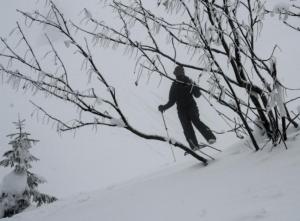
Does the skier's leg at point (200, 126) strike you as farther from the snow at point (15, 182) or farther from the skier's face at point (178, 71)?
the snow at point (15, 182)

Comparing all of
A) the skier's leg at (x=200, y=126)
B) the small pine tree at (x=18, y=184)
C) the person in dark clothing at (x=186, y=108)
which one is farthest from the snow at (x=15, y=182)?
the skier's leg at (x=200, y=126)

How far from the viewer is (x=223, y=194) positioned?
2.18 m

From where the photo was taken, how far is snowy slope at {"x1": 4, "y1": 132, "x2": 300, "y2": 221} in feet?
6.00

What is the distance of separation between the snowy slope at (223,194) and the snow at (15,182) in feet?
19.7

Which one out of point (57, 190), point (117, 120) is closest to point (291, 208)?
point (117, 120)

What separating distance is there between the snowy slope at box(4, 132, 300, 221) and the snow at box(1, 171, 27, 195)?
6.02 meters

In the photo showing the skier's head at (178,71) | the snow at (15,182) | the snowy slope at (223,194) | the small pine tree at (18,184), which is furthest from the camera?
the snow at (15,182)

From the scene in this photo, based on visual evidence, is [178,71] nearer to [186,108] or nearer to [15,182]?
[186,108]

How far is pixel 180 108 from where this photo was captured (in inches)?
275

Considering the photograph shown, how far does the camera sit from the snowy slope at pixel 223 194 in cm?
183

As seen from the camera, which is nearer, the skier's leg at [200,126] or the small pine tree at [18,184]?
the skier's leg at [200,126]

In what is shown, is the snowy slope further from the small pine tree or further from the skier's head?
the small pine tree

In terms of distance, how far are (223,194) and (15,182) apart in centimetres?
767

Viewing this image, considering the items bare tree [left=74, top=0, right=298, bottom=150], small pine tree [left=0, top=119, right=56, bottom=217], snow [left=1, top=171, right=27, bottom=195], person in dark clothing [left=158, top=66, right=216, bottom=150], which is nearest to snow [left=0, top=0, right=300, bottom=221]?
bare tree [left=74, top=0, right=298, bottom=150]
